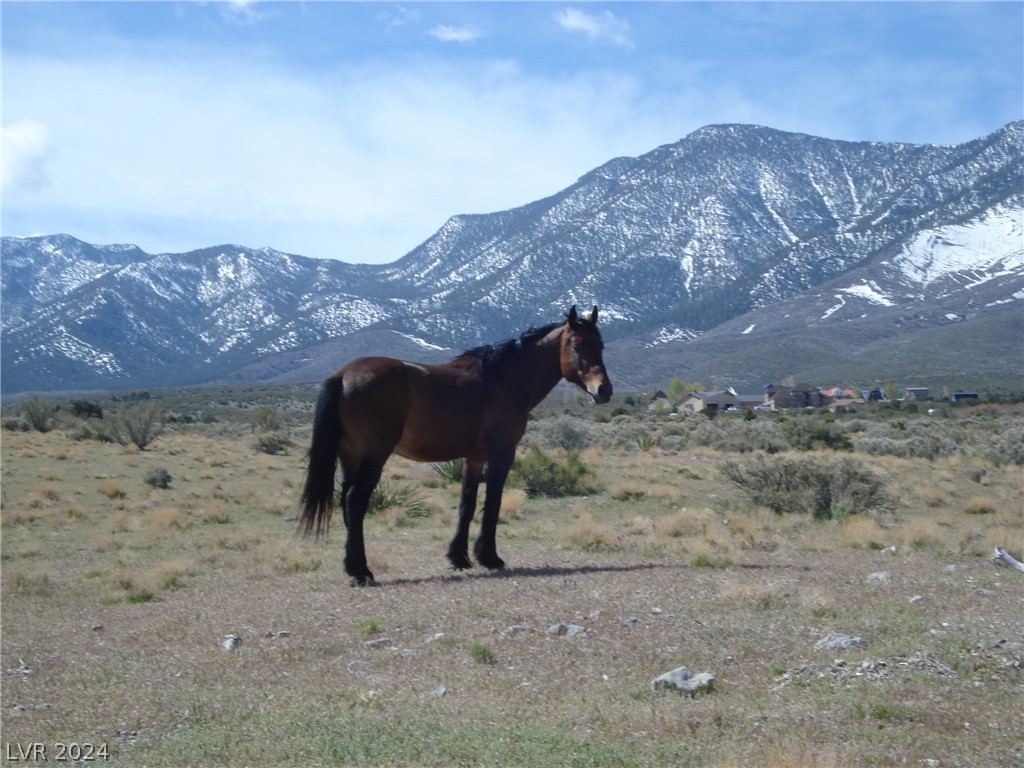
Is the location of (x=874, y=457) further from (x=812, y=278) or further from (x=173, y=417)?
(x=812, y=278)

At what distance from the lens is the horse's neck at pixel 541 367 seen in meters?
10.8

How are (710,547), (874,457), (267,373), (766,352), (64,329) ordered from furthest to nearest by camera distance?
(64,329), (267,373), (766,352), (874,457), (710,547)

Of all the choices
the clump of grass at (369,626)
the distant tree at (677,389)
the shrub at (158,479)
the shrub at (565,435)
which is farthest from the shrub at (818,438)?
the distant tree at (677,389)

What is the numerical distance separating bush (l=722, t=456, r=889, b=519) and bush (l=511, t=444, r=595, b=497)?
3961mm

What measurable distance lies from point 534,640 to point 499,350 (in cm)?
424

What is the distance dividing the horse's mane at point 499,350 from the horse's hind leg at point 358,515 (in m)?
1.67

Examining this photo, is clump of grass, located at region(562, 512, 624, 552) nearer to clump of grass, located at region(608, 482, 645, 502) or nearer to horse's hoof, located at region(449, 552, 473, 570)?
horse's hoof, located at region(449, 552, 473, 570)

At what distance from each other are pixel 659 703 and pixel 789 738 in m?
0.86

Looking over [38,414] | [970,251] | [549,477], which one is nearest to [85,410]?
[38,414]

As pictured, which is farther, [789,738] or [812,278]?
[812,278]

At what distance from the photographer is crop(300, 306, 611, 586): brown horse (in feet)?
32.3

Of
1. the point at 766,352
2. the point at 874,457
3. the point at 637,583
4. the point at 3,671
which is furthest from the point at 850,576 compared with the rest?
the point at 766,352

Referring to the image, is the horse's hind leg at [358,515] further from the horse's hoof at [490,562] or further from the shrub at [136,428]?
the shrub at [136,428]

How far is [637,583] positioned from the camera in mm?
9211
